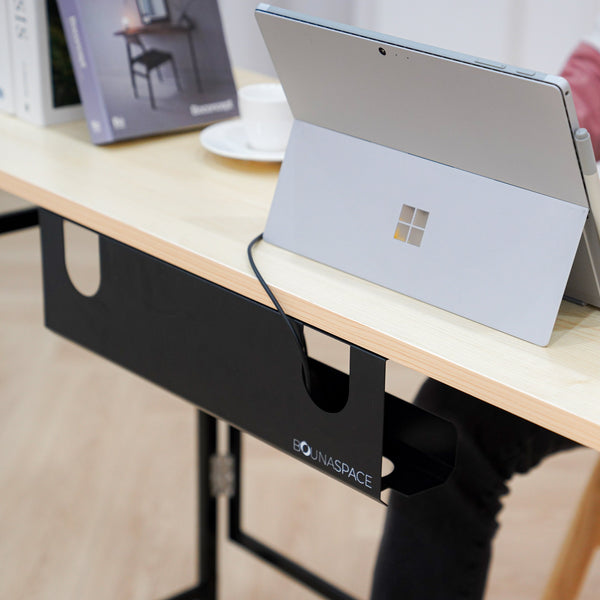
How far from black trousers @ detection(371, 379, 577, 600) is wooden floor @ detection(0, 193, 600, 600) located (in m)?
0.59

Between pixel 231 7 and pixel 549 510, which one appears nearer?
pixel 549 510

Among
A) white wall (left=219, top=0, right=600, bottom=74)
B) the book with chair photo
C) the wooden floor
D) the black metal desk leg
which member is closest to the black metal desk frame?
the book with chair photo

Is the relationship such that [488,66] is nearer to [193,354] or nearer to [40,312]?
[193,354]

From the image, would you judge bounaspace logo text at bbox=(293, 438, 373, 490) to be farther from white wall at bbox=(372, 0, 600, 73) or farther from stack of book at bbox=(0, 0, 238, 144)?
white wall at bbox=(372, 0, 600, 73)

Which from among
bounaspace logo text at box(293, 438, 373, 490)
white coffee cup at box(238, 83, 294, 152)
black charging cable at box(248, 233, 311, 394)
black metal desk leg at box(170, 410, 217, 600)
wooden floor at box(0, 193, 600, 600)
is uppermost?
white coffee cup at box(238, 83, 294, 152)

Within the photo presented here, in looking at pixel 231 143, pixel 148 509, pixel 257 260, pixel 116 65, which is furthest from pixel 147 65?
pixel 148 509

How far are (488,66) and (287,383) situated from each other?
307 millimetres

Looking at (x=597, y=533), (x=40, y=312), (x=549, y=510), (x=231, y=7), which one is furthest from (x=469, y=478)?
(x=231, y=7)

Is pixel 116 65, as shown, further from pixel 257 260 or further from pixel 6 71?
pixel 257 260

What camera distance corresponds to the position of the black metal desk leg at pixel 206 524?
1465 mm

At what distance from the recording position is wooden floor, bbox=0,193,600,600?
1561 millimetres

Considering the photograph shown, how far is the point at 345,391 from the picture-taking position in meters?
0.75

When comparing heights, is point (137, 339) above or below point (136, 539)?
above

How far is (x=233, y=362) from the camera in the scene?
780 mm
